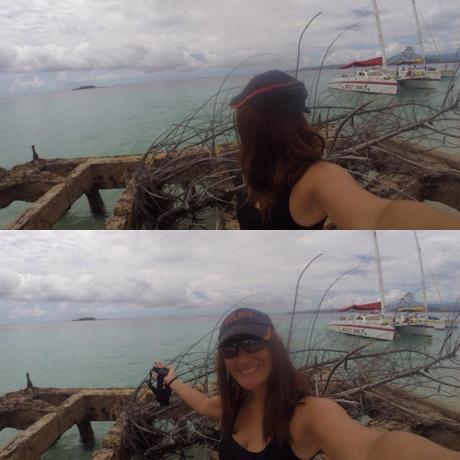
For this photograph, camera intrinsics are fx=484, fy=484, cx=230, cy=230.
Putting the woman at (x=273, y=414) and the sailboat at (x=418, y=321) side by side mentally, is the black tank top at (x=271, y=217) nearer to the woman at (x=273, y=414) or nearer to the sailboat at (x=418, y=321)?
the woman at (x=273, y=414)

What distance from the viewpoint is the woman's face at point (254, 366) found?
3.59ft

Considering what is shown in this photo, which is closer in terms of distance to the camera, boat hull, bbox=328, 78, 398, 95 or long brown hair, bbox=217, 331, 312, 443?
long brown hair, bbox=217, 331, 312, 443

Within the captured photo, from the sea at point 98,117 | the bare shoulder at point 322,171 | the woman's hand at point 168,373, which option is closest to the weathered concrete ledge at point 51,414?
the woman's hand at point 168,373

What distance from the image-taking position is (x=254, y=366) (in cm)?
110

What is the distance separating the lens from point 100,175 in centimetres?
131

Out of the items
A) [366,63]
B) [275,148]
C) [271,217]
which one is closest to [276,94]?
[275,148]

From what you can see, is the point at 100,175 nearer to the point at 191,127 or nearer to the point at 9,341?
the point at 191,127

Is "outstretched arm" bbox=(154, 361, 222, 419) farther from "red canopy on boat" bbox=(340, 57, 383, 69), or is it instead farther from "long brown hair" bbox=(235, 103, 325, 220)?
"red canopy on boat" bbox=(340, 57, 383, 69)

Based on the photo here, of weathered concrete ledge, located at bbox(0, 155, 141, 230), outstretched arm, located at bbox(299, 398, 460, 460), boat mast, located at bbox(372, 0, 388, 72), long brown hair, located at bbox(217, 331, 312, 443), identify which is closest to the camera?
outstretched arm, located at bbox(299, 398, 460, 460)

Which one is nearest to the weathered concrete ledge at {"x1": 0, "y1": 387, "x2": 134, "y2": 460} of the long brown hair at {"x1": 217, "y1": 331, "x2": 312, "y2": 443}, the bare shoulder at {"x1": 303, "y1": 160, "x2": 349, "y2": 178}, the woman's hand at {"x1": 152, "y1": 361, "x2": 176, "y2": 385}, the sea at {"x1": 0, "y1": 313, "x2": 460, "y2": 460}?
the sea at {"x1": 0, "y1": 313, "x2": 460, "y2": 460}

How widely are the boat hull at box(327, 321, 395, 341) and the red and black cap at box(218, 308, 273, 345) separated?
12.0 inches

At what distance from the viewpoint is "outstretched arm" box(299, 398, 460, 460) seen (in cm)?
94

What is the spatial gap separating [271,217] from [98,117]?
1.88 feet

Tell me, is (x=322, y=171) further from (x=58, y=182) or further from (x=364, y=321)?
(x=58, y=182)
